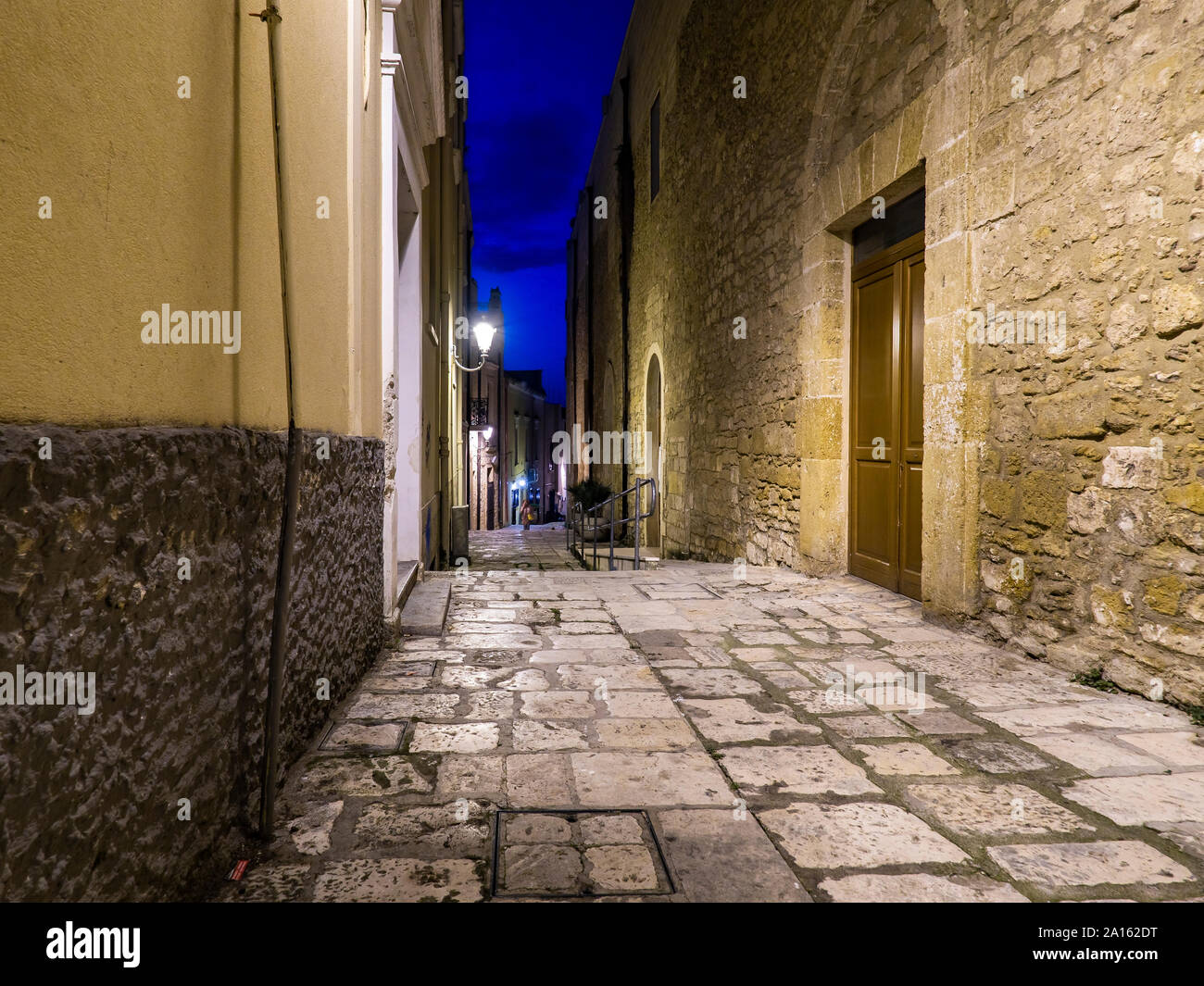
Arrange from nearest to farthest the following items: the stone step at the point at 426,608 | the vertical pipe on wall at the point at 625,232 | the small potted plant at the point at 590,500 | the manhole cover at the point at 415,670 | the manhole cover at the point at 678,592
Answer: the manhole cover at the point at 415,670 → the stone step at the point at 426,608 → the manhole cover at the point at 678,592 → the small potted plant at the point at 590,500 → the vertical pipe on wall at the point at 625,232

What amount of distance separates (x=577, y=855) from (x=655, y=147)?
11907 mm

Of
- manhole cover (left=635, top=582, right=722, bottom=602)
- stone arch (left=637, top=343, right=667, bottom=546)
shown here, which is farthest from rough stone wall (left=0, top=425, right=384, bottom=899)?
stone arch (left=637, top=343, right=667, bottom=546)

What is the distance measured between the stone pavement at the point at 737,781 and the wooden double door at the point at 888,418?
49.5 inches

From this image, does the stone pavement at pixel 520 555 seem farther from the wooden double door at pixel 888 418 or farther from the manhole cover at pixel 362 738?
the manhole cover at pixel 362 738

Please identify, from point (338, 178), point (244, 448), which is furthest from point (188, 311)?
point (338, 178)

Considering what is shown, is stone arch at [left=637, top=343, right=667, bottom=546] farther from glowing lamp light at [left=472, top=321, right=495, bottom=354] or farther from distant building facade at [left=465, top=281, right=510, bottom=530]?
distant building facade at [left=465, top=281, right=510, bottom=530]

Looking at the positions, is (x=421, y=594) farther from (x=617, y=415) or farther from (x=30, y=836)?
(x=617, y=415)

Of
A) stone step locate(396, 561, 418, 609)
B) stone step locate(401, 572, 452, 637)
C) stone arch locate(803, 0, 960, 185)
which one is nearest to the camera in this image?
stone step locate(401, 572, 452, 637)

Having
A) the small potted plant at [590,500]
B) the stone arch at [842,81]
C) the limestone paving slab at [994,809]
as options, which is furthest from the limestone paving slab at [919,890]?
the small potted plant at [590,500]

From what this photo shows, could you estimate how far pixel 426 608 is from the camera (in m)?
4.23

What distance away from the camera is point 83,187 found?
1102 mm

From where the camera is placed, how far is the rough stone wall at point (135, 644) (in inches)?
38.0

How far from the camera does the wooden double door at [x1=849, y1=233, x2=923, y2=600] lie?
467 cm

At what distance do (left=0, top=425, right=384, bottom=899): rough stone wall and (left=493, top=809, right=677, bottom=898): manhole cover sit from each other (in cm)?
59
